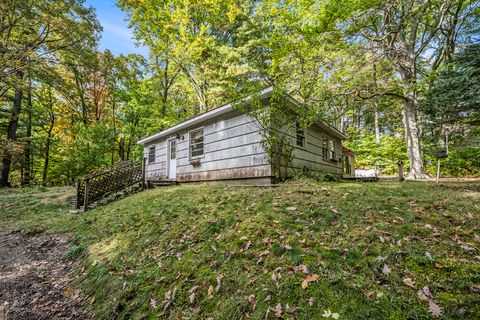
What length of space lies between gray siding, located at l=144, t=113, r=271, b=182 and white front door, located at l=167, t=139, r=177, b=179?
69cm

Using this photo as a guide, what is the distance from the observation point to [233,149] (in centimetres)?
856

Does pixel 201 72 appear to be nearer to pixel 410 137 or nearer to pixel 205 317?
pixel 410 137

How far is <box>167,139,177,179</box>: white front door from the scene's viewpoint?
38.7ft

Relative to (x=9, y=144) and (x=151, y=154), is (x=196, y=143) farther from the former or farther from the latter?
(x=9, y=144)

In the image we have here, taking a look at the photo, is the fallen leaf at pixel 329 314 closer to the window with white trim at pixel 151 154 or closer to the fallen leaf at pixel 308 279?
the fallen leaf at pixel 308 279

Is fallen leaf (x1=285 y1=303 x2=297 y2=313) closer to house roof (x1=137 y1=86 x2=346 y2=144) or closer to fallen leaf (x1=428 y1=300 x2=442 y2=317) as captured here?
fallen leaf (x1=428 y1=300 x2=442 y2=317)

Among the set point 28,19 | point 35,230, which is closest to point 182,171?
point 35,230

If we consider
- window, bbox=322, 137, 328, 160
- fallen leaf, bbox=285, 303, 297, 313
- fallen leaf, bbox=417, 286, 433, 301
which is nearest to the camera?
fallen leaf, bbox=417, 286, 433, 301

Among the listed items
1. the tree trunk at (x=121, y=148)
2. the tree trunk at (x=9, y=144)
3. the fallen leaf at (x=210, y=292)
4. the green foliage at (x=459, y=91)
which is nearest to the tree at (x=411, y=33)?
the green foliage at (x=459, y=91)

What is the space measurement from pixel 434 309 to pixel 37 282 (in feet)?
17.9

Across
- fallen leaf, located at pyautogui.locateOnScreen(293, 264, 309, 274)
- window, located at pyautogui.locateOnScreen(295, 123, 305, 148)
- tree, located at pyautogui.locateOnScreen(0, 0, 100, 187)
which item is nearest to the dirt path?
fallen leaf, located at pyautogui.locateOnScreen(293, 264, 309, 274)

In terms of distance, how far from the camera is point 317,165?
33.5 feet

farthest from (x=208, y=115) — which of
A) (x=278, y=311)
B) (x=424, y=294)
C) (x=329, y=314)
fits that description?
(x=424, y=294)

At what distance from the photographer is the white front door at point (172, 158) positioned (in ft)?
38.7
